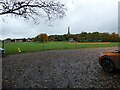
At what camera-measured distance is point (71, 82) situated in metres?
9.18

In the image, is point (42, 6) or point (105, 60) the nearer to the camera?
point (105, 60)

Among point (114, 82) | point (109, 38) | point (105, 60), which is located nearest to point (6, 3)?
point (105, 60)

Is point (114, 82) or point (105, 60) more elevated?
point (105, 60)

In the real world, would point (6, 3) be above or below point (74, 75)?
above

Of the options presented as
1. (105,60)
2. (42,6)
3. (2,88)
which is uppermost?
(42,6)

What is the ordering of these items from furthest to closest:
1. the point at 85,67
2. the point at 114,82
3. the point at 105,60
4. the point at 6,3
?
the point at 6,3
the point at 85,67
the point at 105,60
the point at 114,82

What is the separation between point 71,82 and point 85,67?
313 centimetres

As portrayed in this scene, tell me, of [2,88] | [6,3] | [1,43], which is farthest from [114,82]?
[1,43]

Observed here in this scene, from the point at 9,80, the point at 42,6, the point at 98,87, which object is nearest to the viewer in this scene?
the point at 98,87

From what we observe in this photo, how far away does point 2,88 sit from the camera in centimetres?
876

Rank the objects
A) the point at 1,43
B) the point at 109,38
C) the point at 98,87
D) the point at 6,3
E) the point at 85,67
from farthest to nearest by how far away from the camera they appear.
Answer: the point at 109,38, the point at 1,43, the point at 6,3, the point at 85,67, the point at 98,87

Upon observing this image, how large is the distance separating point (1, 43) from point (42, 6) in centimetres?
1358

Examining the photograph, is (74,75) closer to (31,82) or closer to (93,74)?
(93,74)

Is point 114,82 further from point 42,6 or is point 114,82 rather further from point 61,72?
point 42,6
